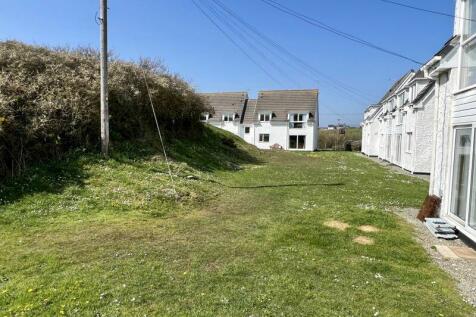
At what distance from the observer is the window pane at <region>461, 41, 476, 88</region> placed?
7.67m

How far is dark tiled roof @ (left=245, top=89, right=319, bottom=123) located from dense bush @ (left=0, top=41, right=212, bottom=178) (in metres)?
32.1

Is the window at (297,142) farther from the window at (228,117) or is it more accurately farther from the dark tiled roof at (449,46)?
the dark tiled roof at (449,46)

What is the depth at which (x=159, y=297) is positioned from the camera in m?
4.30

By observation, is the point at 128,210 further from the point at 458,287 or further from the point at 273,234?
the point at 458,287

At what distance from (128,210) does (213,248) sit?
3.19 metres

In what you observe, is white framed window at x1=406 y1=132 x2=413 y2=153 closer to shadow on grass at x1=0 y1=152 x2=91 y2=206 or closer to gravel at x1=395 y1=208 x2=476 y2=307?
gravel at x1=395 y1=208 x2=476 y2=307

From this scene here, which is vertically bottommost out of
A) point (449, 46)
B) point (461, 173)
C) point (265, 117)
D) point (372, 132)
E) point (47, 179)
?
point (47, 179)

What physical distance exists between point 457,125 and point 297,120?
39.3m

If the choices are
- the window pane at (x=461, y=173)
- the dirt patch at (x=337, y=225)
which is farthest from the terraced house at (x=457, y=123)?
the dirt patch at (x=337, y=225)

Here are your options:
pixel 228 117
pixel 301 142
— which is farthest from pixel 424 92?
pixel 228 117

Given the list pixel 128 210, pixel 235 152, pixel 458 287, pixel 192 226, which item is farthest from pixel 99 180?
pixel 235 152

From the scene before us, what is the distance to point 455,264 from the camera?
6090mm

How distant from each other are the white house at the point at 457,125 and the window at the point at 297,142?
3759 centimetres

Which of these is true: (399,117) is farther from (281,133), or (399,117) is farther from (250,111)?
(250,111)
